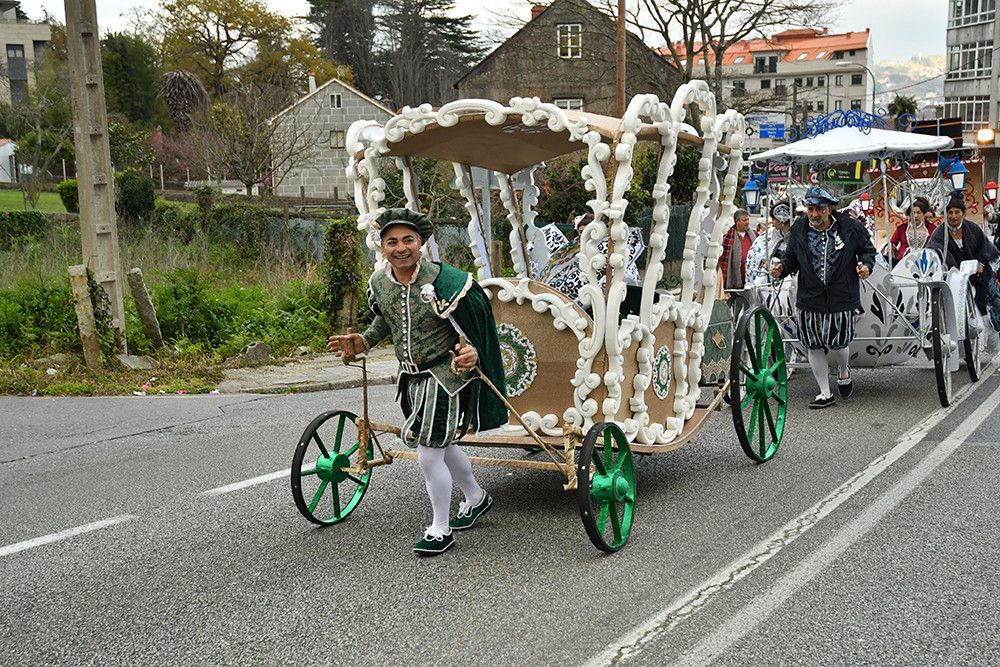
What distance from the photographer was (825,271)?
988 centimetres

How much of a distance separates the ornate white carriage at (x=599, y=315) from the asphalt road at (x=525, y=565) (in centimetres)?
37

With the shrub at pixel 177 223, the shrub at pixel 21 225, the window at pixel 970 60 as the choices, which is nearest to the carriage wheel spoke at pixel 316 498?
the shrub at pixel 21 225

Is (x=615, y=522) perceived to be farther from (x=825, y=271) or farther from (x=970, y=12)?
(x=970, y=12)

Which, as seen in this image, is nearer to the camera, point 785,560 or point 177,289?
point 785,560

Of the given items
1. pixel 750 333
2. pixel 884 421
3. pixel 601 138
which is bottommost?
pixel 884 421

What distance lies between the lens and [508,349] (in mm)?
6633

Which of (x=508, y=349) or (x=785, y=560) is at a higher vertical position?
(x=508, y=349)

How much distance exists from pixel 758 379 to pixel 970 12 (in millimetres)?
94274

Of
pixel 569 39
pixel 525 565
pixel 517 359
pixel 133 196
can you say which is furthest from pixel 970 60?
pixel 525 565

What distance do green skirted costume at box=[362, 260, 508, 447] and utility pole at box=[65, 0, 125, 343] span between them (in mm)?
8151

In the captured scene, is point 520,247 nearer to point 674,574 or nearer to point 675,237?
point 674,574

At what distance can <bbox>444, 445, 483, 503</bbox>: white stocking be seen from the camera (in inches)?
241

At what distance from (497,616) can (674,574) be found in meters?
1.03

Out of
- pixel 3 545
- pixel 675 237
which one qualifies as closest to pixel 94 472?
pixel 3 545
